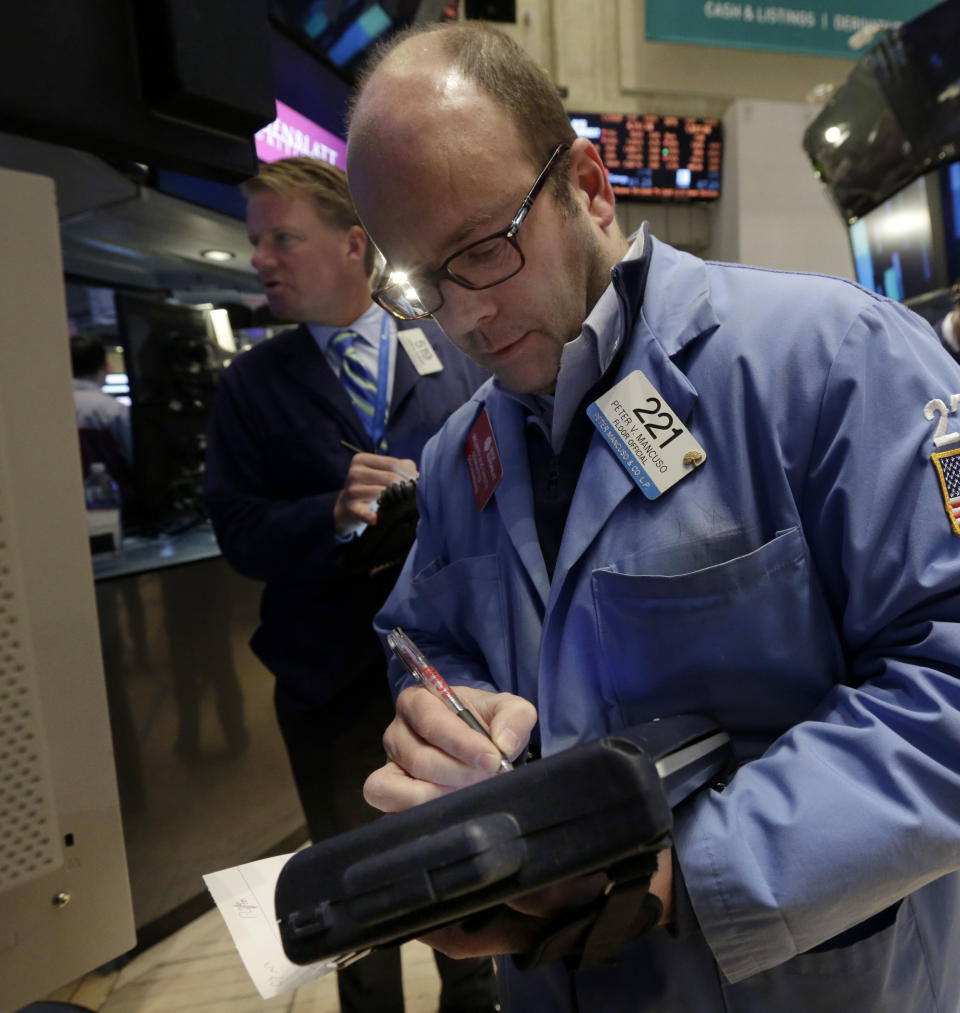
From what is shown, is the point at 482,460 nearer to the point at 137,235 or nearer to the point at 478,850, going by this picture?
the point at 478,850

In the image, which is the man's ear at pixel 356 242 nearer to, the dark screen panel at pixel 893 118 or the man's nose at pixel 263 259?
the man's nose at pixel 263 259

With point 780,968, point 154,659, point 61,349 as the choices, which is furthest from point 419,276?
point 154,659

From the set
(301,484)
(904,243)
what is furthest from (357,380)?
(904,243)

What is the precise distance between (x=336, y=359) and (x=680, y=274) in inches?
36.1

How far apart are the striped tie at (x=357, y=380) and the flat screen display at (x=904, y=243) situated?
119 inches

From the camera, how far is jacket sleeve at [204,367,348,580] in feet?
4.59

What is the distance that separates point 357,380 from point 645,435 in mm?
924

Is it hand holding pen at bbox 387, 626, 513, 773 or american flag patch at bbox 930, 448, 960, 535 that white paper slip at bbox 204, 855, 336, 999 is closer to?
hand holding pen at bbox 387, 626, 513, 773

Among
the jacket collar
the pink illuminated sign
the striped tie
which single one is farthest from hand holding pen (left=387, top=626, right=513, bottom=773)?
the pink illuminated sign

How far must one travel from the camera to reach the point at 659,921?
0.55 metres

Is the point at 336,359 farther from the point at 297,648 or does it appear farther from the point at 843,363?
the point at 843,363

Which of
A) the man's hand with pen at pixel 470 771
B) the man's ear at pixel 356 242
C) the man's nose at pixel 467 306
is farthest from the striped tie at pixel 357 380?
the man's hand with pen at pixel 470 771

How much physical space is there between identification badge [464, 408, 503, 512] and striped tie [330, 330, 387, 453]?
0.60 m

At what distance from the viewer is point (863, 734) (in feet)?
1.79
